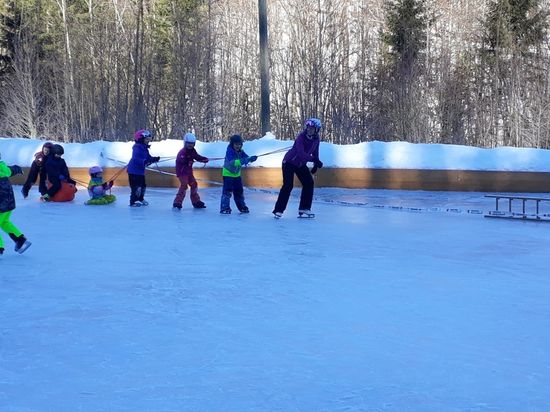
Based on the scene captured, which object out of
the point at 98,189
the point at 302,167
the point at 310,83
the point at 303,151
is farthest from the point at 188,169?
the point at 310,83

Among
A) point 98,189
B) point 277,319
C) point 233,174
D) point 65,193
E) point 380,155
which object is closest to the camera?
point 277,319

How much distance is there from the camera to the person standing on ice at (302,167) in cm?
1246

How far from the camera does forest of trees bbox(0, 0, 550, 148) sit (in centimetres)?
2598

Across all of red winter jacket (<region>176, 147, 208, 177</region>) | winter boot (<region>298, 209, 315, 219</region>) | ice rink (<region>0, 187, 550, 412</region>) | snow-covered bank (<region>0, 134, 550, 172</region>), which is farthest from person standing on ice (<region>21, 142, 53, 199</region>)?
winter boot (<region>298, 209, 315, 219</region>)

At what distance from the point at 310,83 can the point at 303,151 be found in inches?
665

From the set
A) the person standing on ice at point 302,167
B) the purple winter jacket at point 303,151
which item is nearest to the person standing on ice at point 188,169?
the person standing on ice at point 302,167

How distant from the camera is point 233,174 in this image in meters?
13.1

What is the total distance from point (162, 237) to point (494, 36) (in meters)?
22.4

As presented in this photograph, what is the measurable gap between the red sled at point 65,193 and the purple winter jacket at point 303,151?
4.70 m

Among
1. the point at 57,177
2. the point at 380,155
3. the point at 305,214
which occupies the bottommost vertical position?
the point at 305,214

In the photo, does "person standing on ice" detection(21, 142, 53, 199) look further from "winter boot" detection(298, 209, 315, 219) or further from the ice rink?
"winter boot" detection(298, 209, 315, 219)

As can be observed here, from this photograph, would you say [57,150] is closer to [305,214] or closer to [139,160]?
[139,160]

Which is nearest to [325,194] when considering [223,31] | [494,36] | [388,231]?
[388,231]

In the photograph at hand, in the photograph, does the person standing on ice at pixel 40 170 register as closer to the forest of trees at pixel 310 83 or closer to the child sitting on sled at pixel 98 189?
the child sitting on sled at pixel 98 189
